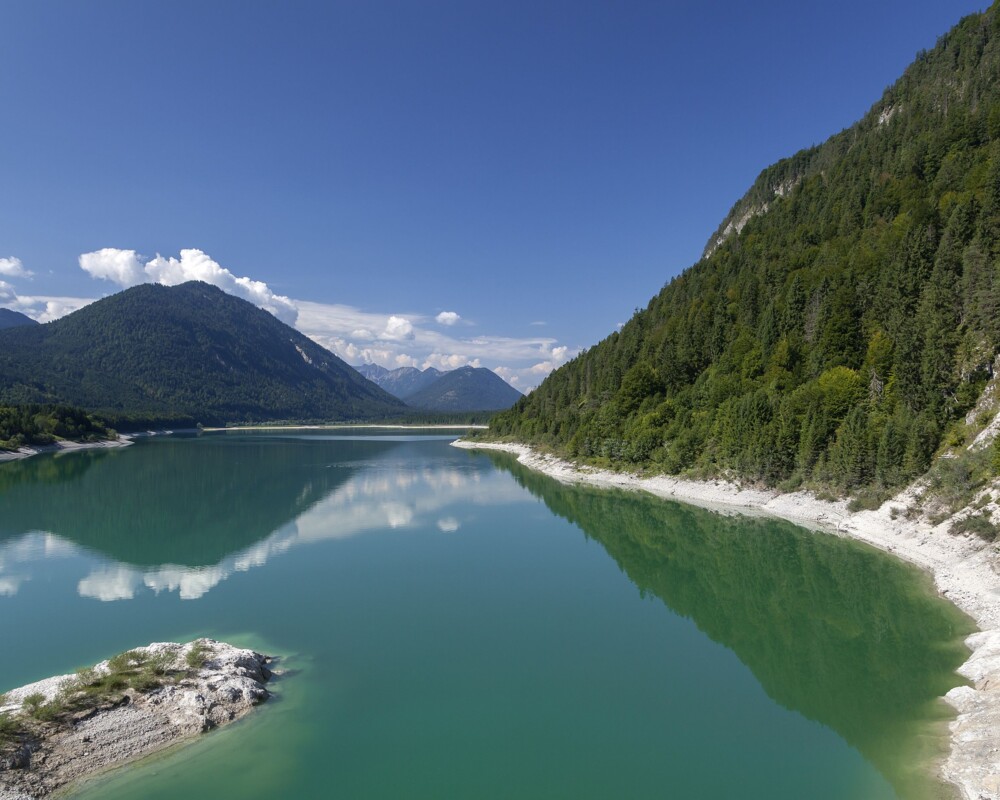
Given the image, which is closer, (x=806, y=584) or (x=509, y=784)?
(x=509, y=784)

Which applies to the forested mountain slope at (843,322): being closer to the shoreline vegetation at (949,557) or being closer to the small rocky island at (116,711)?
the shoreline vegetation at (949,557)

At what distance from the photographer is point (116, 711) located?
43.3ft

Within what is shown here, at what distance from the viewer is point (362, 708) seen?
1471 centimetres

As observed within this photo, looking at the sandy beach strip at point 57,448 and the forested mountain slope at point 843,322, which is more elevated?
the forested mountain slope at point 843,322

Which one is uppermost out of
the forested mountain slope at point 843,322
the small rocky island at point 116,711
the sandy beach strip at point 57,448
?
the forested mountain slope at point 843,322

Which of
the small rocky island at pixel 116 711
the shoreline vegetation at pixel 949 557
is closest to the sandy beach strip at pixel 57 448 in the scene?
the shoreline vegetation at pixel 949 557

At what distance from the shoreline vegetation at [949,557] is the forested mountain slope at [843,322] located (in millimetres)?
2414

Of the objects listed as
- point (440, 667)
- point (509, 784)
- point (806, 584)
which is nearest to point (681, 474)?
point (806, 584)

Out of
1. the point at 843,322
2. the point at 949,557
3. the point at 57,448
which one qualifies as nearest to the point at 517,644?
the point at 949,557

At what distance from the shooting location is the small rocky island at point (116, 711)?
11.4 meters

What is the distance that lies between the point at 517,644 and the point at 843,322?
50.4 meters

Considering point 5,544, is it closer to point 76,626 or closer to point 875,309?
point 76,626

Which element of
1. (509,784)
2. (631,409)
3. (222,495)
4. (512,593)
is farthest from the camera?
(631,409)

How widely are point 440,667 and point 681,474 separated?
43590mm
